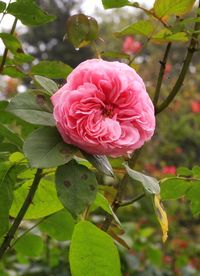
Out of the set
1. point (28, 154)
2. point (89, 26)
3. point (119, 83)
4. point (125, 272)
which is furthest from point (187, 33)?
point (125, 272)

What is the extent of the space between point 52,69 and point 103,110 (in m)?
0.40

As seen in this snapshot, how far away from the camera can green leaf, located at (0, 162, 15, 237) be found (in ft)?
3.24

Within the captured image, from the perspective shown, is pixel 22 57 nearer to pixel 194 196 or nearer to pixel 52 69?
pixel 52 69

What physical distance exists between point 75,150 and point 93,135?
0.13 ft

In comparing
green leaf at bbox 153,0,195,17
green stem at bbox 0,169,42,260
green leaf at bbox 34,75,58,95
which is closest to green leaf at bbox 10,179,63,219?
green stem at bbox 0,169,42,260

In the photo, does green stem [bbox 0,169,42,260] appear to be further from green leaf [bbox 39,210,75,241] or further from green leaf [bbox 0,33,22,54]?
green leaf [bbox 0,33,22,54]

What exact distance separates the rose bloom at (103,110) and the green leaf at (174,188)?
0.31 m

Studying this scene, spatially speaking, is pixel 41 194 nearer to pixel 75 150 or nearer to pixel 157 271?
pixel 75 150

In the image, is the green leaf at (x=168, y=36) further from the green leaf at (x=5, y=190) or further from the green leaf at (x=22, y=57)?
the green leaf at (x=5, y=190)

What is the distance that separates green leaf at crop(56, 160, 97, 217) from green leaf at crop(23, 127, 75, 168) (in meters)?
0.03

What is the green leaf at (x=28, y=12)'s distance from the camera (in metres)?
1.14

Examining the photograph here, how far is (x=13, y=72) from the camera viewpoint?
4.18 feet

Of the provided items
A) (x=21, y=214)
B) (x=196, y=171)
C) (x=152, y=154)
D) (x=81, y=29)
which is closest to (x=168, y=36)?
(x=81, y=29)

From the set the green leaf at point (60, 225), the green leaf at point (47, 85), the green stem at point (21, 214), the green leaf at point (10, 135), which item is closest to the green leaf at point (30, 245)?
the green leaf at point (60, 225)
